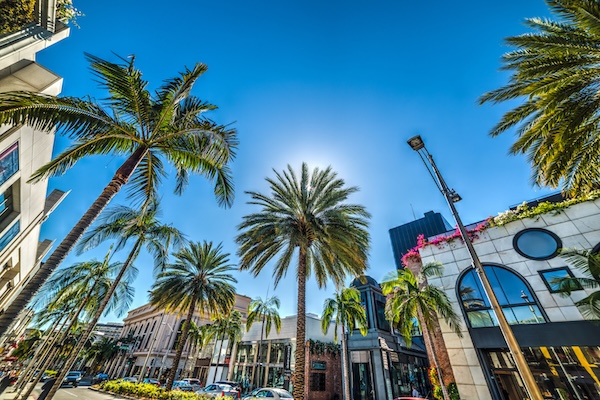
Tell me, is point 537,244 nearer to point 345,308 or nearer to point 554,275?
point 554,275

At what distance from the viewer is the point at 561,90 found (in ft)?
27.3

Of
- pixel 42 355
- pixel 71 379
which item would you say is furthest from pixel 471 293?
pixel 71 379

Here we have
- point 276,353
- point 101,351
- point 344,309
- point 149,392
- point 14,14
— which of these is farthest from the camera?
point 101,351

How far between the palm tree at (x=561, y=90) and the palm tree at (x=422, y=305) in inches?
379

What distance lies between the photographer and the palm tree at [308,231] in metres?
14.2

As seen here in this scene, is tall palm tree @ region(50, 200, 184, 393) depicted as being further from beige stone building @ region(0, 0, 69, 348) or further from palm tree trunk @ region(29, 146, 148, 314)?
palm tree trunk @ region(29, 146, 148, 314)

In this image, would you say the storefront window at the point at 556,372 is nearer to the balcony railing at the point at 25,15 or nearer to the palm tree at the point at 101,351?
the balcony railing at the point at 25,15

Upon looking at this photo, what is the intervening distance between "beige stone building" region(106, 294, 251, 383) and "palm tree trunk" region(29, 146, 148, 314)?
126 feet

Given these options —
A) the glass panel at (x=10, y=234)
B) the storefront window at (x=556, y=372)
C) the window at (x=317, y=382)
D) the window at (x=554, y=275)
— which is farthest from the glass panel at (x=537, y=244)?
the glass panel at (x=10, y=234)

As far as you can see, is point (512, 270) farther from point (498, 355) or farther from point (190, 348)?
point (190, 348)

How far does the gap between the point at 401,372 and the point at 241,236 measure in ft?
73.7

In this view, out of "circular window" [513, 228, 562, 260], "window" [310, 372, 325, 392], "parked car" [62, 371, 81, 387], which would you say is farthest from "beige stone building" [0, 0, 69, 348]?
"window" [310, 372, 325, 392]

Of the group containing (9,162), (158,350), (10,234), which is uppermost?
(9,162)

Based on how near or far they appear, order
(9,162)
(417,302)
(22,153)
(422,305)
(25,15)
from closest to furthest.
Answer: (25,15) → (9,162) → (22,153) → (422,305) → (417,302)
